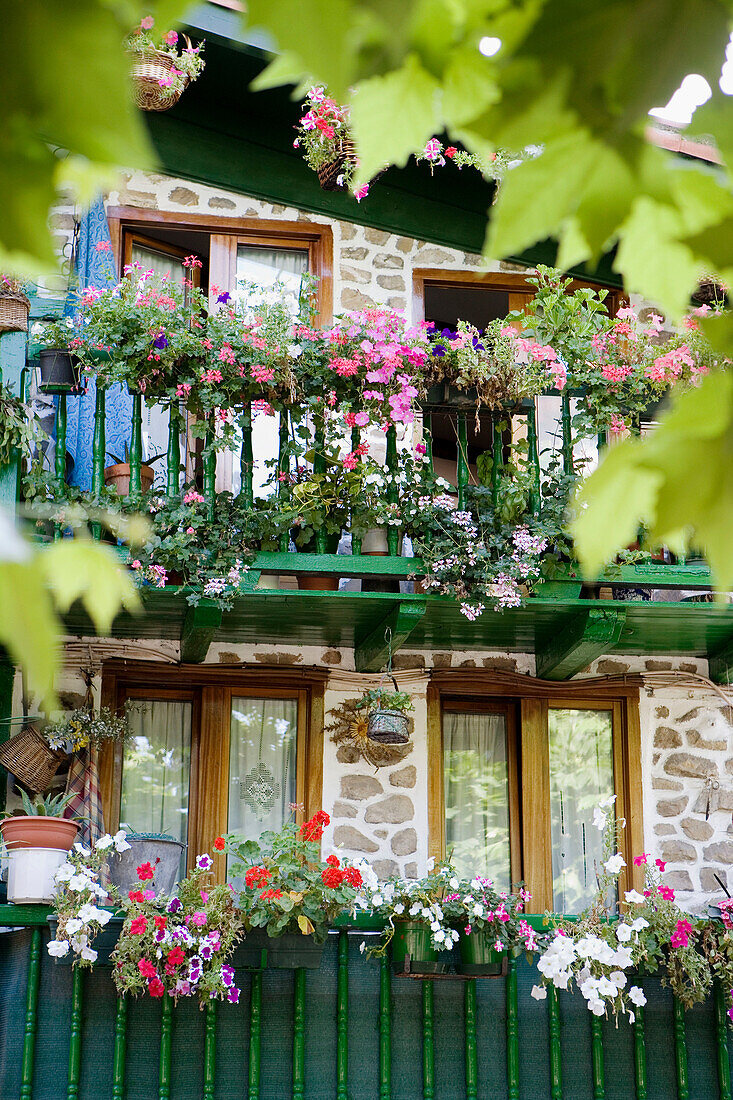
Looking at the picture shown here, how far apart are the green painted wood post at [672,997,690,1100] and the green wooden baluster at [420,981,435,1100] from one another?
3.51 ft

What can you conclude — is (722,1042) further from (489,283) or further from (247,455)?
(489,283)

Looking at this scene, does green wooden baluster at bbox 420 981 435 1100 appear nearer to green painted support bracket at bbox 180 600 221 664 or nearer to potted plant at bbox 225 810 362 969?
potted plant at bbox 225 810 362 969

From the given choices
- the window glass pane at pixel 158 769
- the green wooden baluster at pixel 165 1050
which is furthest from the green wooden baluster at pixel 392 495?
the green wooden baluster at pixel 165 1050

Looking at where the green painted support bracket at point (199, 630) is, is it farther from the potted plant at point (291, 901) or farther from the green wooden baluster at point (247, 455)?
the potted plant at point (291, 901)

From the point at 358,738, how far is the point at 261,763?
1.70ft

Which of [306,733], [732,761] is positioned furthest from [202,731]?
[732,761]

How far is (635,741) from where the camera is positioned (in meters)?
7.32

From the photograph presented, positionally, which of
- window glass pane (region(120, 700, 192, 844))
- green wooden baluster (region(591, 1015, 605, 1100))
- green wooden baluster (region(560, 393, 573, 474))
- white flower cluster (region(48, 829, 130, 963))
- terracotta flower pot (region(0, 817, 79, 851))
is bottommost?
green wooden baluster (region(591, 1015, 605, 1100))

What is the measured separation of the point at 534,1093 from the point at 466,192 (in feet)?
15.3

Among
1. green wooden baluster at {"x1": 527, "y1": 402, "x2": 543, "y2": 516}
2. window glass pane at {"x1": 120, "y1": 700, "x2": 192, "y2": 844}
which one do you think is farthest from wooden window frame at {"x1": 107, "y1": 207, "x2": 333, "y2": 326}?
window glass pane at {"x1": 120, "y1": 700, "x2": 192, "y2": 844}

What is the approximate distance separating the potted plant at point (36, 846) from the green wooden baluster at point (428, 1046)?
5.34 ft

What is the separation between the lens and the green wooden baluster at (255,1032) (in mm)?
5449

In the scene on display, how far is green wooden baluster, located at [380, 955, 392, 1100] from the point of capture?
5.57 metres

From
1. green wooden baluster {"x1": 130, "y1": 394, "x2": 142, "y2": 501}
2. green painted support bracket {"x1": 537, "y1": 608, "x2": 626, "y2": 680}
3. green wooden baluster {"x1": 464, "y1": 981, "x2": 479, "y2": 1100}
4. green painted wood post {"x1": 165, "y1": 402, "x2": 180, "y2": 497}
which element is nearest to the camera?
green wooden baluster {"x1": 464, "y1": 981, "x2": 479, "y2": 1100}
